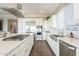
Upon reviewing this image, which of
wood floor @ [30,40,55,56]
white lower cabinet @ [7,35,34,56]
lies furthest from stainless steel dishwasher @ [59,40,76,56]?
wood floor @ [30,40,55,56]

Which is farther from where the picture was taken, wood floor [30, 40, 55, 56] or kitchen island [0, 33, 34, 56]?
wood floor [30, 40, 55, 56]

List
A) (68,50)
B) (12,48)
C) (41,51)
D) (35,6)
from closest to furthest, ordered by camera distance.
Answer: (12,48) < (68,50) < (41,51) < (35,6)

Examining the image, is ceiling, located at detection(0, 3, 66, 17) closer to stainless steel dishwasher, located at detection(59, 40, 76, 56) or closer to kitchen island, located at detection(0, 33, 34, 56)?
kitchen island, located at detection(0, 33, 34, 56)

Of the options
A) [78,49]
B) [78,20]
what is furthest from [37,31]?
[78,49]

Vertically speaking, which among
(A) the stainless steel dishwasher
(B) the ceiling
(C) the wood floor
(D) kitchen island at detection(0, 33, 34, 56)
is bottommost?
(C) the wood floor

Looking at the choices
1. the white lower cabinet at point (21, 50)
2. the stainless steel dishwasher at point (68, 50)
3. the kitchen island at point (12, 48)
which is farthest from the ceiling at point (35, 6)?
the stainless steel dishwasher at point (68, 50)

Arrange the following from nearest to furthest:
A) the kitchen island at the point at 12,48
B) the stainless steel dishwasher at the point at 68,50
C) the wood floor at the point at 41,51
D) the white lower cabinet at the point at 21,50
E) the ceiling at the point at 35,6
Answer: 1. the kitchen island at the point at 12,48
2. the white lower cabinet at the point at 21,50
3. the stainless steel dishwasher at the point at 68,50
4. the ceiling at the point at 35,6
5. the wood floor at the point at 41,51

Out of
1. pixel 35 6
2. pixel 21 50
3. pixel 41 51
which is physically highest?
pixel 35 6

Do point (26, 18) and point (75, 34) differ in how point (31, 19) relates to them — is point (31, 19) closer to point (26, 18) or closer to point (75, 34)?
point (26, 18)

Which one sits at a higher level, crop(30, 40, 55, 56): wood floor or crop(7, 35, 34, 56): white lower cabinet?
crop(7, 35, 34, 56): white lower cabinet

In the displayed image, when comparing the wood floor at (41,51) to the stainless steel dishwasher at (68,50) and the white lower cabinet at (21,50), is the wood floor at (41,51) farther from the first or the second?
the stainless steel dishwasher at (68,50)

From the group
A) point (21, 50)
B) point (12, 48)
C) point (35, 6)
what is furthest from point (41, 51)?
point (12, 48)

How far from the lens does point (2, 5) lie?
4543 mm

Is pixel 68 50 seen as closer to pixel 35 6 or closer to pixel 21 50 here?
pixel 21 50
